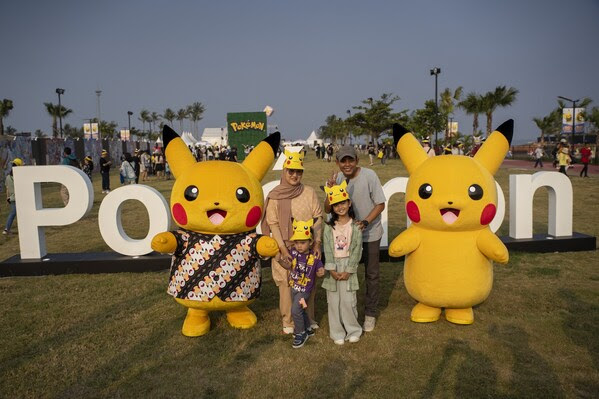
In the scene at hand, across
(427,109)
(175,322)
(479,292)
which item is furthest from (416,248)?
(427,109)

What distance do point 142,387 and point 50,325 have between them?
196cm

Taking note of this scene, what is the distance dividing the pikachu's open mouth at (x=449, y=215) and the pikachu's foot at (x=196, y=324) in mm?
2664

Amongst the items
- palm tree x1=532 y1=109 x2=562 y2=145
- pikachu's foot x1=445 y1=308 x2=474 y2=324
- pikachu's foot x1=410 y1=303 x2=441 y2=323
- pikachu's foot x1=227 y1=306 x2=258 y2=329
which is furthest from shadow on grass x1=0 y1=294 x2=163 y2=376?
palm tree x1=532 y1=109 x2=562 y2=145

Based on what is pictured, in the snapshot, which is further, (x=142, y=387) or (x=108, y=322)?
(x=108, y=322)

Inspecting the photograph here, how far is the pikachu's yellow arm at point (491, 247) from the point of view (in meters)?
4.42

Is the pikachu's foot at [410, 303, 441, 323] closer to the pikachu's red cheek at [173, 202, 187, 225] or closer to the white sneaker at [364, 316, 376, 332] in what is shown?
the white sneaker at [364, 316, 376, 332]

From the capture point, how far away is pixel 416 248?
477 cm

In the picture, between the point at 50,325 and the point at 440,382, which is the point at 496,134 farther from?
the point at 50,325

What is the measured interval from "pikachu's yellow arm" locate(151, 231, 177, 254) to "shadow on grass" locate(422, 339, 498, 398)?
2.63m

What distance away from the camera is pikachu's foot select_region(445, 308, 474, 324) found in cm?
477

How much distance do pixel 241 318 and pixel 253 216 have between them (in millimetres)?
1175

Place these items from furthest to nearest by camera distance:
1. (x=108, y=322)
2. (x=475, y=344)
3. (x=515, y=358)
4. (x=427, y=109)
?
(x=427, y=109), (x=108, y=322), (x=475, y=344), (x=515, y=358)

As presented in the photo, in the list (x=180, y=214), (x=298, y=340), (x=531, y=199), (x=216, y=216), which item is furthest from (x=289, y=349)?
(x=531, y=199)

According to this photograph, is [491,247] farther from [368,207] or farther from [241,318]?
[241,318]
